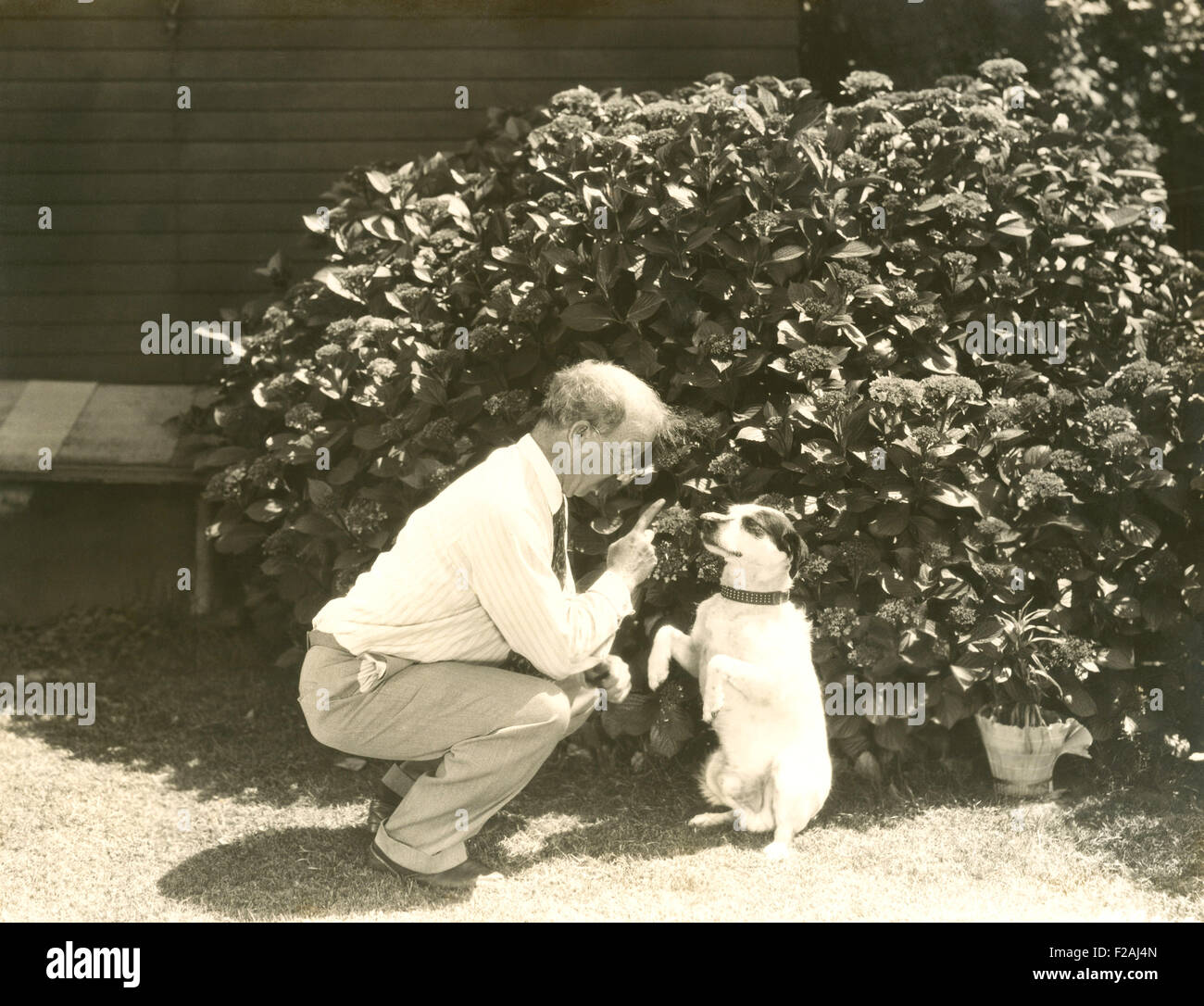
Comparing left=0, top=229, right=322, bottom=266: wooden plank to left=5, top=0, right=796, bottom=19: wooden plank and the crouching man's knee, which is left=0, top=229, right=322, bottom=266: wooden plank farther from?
the crouching man's knee

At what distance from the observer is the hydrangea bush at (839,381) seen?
4.42 m

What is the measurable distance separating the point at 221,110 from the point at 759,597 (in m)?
4.59

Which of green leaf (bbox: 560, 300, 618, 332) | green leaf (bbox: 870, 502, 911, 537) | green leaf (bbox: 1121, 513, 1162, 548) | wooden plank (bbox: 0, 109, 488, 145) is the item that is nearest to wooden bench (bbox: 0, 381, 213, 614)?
wooden plank (bbox: 0, 109, 488, 145)

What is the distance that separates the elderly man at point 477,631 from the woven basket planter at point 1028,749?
1.53 m

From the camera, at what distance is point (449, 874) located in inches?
151

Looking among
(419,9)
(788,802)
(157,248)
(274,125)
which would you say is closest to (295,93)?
(274,125)

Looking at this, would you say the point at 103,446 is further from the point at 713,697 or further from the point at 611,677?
the point at 713,697

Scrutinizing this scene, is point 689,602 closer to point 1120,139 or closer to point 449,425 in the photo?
point 449,425

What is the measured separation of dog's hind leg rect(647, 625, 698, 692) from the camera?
14.0 ft

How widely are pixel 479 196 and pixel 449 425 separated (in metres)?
1.17

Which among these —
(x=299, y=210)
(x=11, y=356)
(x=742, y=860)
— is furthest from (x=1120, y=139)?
(x=11, y=356)

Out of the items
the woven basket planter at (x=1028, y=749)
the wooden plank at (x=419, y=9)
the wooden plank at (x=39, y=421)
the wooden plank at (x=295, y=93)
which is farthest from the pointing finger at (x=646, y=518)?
the wooden plank at (x=419, y=9)

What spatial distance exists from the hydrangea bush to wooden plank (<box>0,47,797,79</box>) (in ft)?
6.10

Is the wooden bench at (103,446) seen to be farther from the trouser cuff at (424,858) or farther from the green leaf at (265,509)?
the trouser cuff at (424,858)
